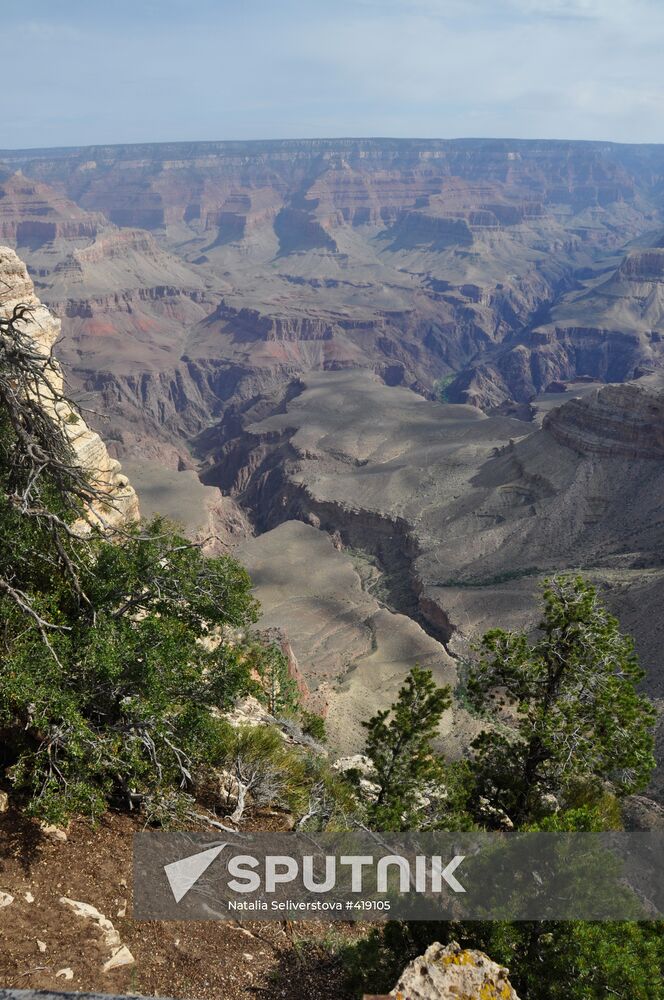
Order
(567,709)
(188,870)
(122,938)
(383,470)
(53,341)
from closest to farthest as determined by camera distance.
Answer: (122,938), (188,870), (567,709), (53,341), (383,470)

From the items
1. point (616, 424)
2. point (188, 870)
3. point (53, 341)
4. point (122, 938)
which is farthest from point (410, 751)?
point (616, 424)

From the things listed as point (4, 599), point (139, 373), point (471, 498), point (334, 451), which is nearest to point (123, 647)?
point (4, 599)

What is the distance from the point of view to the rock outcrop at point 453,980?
6.60 metres

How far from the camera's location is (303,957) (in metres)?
9.27

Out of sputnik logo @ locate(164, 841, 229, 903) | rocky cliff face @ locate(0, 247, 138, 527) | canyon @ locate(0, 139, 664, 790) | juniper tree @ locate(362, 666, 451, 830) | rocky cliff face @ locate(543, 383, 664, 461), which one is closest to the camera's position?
sputnik logo @ locate(164, 841, 229, 903)

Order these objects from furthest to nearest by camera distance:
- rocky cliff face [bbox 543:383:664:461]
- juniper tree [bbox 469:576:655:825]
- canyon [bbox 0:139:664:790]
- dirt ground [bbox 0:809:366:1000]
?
rocky cliff face [bbox 543:383:664:461] < canyon [bbox 0:139:664:790] < juniper tree [bbox 469:576:655:825] < dirt ground [bbox 0:809:366:1000]

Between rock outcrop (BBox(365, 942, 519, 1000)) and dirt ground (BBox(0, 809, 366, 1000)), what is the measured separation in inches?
92.2

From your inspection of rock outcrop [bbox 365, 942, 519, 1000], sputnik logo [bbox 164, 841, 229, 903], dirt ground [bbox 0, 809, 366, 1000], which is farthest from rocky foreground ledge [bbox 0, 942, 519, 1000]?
sputnik logo [bbox 164, 841, 229, 903]

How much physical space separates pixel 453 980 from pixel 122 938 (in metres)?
4.27

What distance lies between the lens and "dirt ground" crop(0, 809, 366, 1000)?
306 inches

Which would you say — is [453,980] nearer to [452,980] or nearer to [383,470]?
[452,980]

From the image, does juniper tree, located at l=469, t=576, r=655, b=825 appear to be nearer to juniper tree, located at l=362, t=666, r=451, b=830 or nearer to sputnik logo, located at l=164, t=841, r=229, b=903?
juniper tree, located at l=362, t=666, r=451, b=830

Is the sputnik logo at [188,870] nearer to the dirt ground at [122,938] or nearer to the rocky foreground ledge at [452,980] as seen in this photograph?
the dirt ground at [122,938]

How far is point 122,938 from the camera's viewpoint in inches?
337
